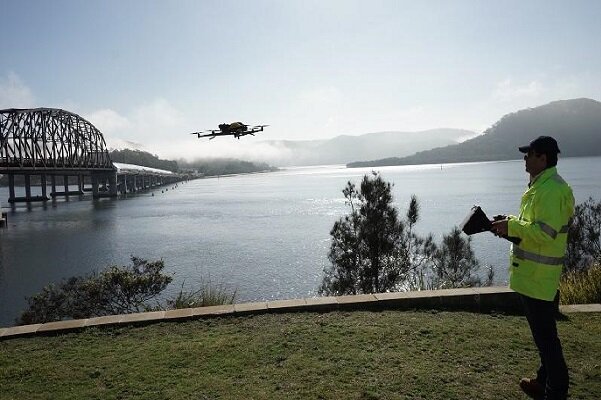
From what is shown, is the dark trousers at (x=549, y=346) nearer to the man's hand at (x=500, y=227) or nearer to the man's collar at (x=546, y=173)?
the man's hand at (x=500, y=227)

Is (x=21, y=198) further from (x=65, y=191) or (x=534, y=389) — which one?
(x=534, y=389)

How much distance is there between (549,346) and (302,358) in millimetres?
2523

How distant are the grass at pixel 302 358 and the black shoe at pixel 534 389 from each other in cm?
10

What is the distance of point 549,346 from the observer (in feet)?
12.3

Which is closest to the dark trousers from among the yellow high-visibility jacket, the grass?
the yellow high-visibility jacket

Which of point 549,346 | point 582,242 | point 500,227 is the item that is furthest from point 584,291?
point 582,242

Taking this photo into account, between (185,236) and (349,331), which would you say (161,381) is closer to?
(349,331)

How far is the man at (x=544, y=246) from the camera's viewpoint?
361 cm

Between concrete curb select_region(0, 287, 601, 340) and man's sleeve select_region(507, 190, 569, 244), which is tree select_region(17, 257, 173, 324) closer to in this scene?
concrete curb select_region(0, 287, 601, 340)

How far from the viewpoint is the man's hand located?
3.70 meters

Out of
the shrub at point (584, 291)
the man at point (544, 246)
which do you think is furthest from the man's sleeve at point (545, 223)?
the shrub at point (584, 291)

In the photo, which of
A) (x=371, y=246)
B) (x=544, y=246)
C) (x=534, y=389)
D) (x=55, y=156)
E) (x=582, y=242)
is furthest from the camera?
(x=55, y=156)

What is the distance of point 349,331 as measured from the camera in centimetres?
576

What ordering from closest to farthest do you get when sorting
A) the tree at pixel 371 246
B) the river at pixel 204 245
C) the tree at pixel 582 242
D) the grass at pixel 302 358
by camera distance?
1. the grass at pixel 302 358
2. the tree at pixel 371 246
3. the tree at pixel 582 242
4. the river at pixel 204 245
